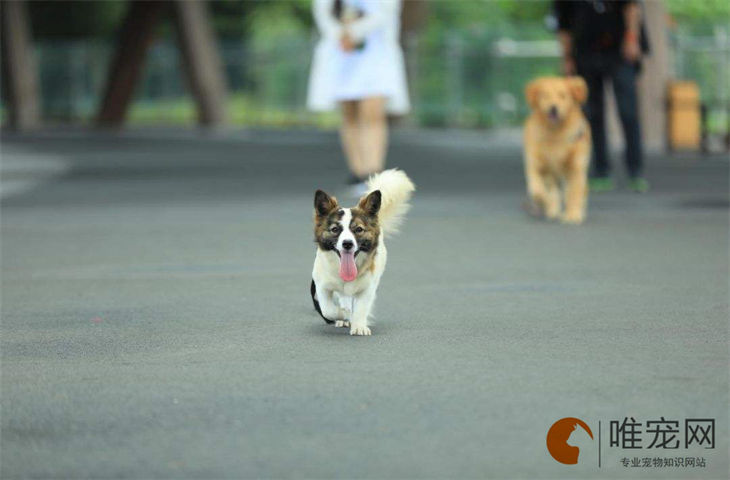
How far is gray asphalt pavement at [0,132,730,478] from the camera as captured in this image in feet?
15.1

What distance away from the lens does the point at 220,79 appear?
102ft

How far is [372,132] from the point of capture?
43.9 feet

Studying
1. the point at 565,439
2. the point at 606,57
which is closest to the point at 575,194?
the point at 606,57

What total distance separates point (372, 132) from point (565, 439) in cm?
884

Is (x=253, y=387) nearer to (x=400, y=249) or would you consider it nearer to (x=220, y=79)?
(x=400, y=249)

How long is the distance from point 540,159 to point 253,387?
6.26 meters

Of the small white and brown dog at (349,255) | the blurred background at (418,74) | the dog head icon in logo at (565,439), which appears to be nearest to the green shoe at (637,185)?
the blurred background at (418,74)

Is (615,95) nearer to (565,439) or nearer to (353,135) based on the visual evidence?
(353,135)

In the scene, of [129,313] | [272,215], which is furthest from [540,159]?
[129,313]

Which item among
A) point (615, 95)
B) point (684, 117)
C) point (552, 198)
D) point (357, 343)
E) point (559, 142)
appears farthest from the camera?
point (684, 117)

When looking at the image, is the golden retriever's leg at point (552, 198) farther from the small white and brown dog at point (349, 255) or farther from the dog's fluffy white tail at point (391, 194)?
the small white and brown dog at point (349, 255)

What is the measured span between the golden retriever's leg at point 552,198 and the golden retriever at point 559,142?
25mm

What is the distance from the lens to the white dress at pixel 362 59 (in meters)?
13.5

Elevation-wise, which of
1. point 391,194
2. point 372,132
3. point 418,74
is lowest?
point 418,74
